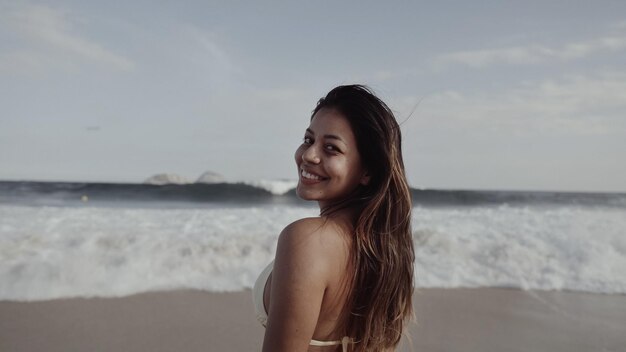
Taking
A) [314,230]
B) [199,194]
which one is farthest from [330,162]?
[199,194]

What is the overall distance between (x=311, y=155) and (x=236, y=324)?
10.8 feet

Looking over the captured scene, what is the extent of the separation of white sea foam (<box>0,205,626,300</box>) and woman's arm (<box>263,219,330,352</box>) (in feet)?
14.1

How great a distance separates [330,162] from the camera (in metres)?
1.55

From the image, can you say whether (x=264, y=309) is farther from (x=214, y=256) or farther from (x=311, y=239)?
(x=214, y=256)

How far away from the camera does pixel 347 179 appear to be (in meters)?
1.59

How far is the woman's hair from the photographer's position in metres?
1.53

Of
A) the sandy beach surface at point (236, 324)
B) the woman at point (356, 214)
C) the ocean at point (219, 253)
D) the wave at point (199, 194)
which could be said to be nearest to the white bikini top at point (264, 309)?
Result: the woman at point (356, 214)

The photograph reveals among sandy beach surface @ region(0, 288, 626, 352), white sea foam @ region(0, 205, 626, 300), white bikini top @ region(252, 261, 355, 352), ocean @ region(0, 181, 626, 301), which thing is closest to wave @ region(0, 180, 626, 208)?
ocean @ region(0, 181, 626, 301)

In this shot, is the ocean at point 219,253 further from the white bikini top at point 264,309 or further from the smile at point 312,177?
the smile at point 312,177

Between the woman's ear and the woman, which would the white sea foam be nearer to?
the woman

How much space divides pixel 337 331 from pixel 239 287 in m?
4.14

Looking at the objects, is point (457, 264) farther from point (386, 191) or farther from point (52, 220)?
point (52, 220)

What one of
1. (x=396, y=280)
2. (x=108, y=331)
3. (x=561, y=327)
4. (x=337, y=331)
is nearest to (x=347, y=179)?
(x=396, y=280)

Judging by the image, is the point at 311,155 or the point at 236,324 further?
the point at 236,324
